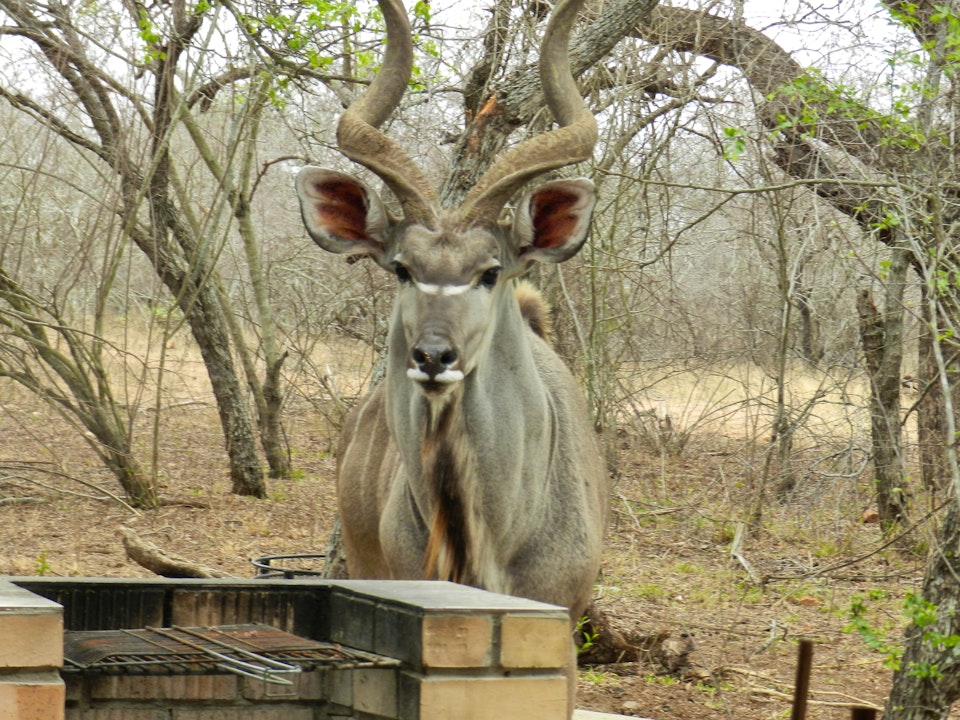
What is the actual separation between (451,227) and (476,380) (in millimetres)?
511

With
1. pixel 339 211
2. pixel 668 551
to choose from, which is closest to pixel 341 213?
pixel 339 211

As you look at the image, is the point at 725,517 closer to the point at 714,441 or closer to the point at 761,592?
the point at 761,592

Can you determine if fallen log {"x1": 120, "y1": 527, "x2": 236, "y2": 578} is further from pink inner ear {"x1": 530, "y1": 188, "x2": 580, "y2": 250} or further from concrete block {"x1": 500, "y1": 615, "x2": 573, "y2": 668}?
concrete block {"x1": 500, "y1": 615, "x2": 573, "y2": 668}

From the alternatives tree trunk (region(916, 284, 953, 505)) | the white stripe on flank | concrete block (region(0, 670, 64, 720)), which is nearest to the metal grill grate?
concrete block (region(0, 670, 64, 720))

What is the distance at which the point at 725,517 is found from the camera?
10016 millimetres

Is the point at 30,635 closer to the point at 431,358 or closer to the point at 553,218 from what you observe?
the point at 431,358

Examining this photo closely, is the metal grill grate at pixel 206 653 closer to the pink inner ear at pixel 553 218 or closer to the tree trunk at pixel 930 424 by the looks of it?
the pink inner ear at pixel 553 218

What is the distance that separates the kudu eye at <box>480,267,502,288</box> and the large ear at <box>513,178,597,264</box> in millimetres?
227

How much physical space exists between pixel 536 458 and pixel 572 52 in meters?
2.70

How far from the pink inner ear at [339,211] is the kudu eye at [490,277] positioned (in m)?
0.52

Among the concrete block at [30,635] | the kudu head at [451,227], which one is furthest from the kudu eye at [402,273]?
the concrete block at [30,635]

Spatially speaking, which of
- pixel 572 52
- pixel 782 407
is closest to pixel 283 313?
pixel 782 407

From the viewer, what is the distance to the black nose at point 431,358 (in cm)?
397

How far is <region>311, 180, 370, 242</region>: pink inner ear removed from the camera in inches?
183
